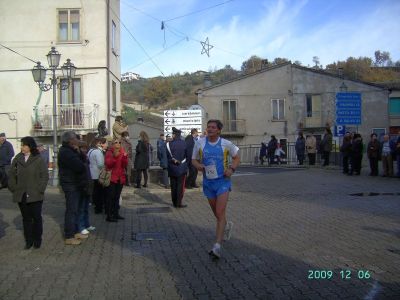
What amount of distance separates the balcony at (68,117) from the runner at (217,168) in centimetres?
1605

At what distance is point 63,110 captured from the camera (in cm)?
2234

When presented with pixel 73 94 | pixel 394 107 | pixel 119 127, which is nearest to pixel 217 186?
pixel 119 127

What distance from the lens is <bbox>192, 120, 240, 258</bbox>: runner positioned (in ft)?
22.3

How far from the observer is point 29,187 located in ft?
24.2

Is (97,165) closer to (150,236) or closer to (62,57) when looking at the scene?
(150,236)

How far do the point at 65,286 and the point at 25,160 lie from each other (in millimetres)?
2685

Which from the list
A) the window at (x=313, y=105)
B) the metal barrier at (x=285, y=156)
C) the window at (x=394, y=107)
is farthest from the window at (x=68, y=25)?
the window at (x=394, y=107)

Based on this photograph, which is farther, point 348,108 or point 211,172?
→ point 348,108

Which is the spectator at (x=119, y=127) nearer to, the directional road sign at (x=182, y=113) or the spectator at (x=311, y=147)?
the directional road sign at (x=182, y=113)

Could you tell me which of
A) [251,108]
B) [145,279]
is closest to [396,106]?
[251,108]

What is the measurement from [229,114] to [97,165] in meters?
33.1

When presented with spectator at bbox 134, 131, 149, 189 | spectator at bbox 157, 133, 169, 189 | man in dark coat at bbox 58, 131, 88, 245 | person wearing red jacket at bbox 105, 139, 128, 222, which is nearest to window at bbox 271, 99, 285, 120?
spectator at bbox 157, 133, 169, 189

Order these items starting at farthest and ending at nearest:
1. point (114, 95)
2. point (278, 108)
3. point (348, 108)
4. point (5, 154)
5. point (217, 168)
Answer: point (278, 108) → point (114, 95) → point (348, 108) → point (5, 154) → point (217, 168)

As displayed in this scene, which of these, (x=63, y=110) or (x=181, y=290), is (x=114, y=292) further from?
(x=63, y=110)
